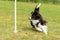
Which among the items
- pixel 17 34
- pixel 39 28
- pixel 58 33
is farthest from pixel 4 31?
pixel 58 33

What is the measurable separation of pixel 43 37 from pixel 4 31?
1.42 m

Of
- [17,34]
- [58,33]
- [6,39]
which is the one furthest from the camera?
[58,33]

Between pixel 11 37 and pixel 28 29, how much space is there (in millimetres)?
1420

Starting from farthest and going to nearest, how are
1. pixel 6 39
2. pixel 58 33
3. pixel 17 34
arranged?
pixel 58 33 → pixel 17 34 → pixel 6 39

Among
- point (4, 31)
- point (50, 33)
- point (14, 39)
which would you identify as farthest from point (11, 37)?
point (50, 33)

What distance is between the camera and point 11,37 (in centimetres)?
866

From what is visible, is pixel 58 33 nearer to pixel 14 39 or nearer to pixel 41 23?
pixel 41 23

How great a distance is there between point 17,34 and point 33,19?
29.9 inches

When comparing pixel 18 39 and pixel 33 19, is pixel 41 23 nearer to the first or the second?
pixel 33 19

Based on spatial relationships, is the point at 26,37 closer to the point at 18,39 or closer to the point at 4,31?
the point at 18,39

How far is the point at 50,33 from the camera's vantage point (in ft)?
31.3

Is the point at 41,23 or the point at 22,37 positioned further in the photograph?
the point at 41,23

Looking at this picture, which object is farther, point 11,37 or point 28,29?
point 28,29

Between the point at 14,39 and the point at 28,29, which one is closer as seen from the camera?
the point at 14,39
